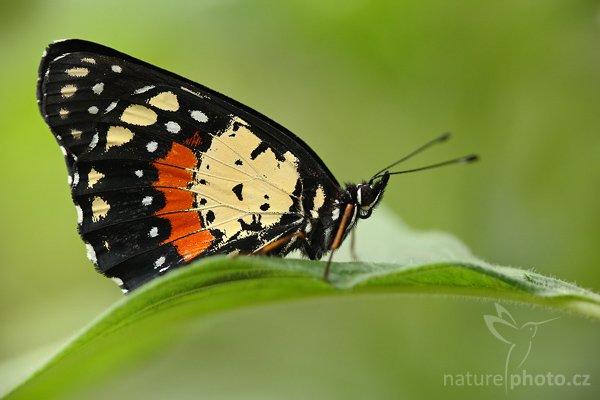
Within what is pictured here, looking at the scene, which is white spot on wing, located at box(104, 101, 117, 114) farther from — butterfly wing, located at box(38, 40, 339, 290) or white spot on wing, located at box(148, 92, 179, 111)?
white spot on wing, located at box(148, 92, 179, 111)

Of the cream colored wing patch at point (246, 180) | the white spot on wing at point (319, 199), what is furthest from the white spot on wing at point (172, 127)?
the white spot on wing at point (319, 199)

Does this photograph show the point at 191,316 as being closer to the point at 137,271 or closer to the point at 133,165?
the point at 137,271

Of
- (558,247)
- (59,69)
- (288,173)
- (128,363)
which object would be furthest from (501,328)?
(59,69)

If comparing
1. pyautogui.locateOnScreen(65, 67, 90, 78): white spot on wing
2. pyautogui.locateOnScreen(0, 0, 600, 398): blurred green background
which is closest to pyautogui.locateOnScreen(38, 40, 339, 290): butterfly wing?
pyautogui.locateOnScreen(65, 67, 90, 78): white spot on wing

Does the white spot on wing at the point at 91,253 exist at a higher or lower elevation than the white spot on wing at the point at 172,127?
lower

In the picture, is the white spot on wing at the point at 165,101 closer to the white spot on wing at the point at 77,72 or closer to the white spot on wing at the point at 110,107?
the white spot on wing at the point at 110,107

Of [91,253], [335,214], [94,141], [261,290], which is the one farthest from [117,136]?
[261,290]

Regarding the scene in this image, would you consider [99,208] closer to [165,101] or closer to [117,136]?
[117,136]
